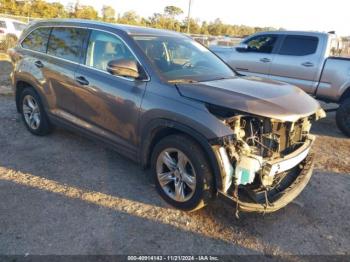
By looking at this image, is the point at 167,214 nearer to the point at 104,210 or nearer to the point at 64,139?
the point at 104,210

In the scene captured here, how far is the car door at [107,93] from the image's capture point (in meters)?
3.67

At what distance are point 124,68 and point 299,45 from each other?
17.3 feet

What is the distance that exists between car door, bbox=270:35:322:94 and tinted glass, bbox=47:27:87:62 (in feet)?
15.7

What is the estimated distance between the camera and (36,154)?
4.71 metres

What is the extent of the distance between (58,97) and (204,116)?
8.35ft

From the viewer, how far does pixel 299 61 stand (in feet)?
23.7

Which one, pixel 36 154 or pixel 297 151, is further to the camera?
pixel 36 154

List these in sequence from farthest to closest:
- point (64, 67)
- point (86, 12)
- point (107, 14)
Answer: point (107, 14)
point (86, 12)
point (64, 67)

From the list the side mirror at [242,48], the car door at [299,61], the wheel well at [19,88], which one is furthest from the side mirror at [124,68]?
the side mirror at [242,48]

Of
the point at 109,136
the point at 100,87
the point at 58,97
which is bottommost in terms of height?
the point at 109,136

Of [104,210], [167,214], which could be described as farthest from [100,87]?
[167,214]

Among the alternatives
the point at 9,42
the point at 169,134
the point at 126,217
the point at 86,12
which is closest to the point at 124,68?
the point at 169,134

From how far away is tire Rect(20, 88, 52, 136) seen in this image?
16.9 feet

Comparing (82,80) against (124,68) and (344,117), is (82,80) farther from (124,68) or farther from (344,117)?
(344,117)
